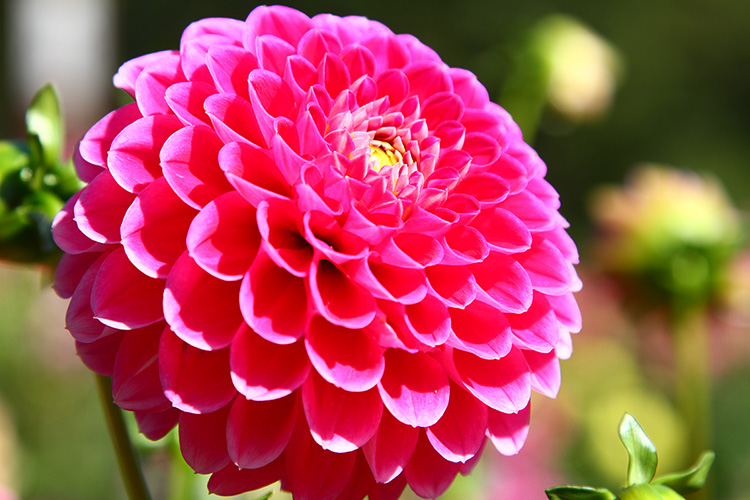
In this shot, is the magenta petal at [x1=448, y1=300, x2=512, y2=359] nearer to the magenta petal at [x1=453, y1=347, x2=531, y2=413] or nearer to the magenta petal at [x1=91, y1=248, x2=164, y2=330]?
the magenta petal at [x1=453, y1=347, x2=531, y2=413]

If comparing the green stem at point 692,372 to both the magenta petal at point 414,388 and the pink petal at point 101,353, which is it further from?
the pink petal at point 101,353

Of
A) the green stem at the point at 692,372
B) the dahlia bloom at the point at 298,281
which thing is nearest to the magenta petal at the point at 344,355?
the dahlia bloom at the point at 298,281

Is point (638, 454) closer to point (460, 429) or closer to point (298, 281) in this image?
point (460, 429)

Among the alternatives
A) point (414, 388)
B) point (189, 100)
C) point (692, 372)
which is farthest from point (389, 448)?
point (692, 372)

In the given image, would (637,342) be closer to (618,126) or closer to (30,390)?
(30,390)

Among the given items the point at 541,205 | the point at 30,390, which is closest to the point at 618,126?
the point at 30,390

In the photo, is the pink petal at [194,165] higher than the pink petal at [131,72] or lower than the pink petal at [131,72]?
lower

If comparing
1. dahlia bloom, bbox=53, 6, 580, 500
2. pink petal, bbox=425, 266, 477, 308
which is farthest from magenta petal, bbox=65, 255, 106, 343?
pink petal, bbox=425, 266, 477, 308
